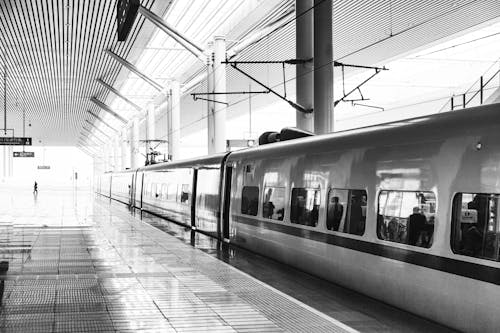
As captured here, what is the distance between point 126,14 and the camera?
11.4 m

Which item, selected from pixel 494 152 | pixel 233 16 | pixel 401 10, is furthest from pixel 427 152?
pixel 233 16

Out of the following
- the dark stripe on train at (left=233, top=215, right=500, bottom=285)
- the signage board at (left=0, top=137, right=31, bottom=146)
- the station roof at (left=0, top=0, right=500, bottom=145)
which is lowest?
the dark stripe on train at (left=233, top=215, right=500, bottom=285)

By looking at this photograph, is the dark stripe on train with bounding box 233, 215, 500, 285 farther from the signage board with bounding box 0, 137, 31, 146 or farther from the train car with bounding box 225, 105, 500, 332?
the signage board with bounding box 0, 137, 31, 146

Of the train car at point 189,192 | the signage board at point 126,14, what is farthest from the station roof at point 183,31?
the signage board at point 126,14

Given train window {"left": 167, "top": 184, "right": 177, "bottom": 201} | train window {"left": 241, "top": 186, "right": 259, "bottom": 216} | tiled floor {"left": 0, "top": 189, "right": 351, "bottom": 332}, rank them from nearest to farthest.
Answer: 1. tiled floor {"left": 0, "top": 189, "right": 351, "bottom": 332}
2. train window {"left": 241, "top": 186, "right": 259, "bottom": 216}
3. train window {"left": 167, "top": 184, "right": 177, "bottom": 201}

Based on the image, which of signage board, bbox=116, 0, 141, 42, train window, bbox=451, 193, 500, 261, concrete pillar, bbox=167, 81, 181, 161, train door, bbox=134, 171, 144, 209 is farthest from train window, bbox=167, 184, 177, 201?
train window, bbox=451, 193, 500, 261

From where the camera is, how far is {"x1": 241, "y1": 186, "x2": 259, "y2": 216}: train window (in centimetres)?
1361

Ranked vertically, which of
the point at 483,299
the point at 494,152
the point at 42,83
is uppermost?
the point at 42,83

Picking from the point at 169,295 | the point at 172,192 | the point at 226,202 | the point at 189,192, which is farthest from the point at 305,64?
the point at 169,295

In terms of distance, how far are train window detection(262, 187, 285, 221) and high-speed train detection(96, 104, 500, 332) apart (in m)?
0.04

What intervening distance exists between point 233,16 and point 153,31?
402 centimetres

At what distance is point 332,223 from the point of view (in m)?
9.89

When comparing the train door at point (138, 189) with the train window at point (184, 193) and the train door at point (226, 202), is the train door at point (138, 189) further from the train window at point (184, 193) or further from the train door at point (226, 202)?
the train door at point (226, 202)

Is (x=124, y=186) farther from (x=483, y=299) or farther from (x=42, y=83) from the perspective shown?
(x=483, y=299)
